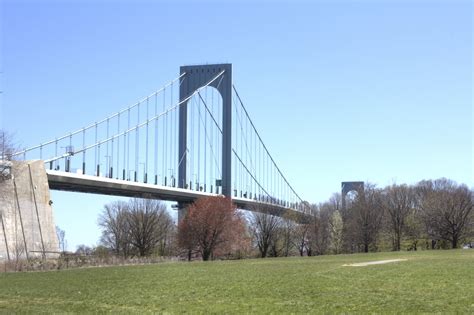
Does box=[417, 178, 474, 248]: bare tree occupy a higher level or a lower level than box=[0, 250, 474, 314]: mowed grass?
higher

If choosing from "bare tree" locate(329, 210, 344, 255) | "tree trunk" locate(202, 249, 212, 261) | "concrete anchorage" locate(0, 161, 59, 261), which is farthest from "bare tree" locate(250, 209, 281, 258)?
"concrete anchorage" locate(0, 161, 59, 261)

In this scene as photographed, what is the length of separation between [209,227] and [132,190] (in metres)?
9.39

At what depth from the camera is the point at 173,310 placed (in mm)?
15000

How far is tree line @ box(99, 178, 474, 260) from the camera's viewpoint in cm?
7138

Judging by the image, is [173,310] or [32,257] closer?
[173,310]

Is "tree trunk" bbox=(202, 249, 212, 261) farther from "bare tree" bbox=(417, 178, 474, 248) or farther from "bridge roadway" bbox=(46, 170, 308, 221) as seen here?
"bare tree" bbox=(417, 178, 474, 248)

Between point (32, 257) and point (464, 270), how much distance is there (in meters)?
28.7

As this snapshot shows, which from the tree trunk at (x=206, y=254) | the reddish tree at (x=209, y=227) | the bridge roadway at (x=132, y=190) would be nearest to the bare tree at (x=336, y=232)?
the bridge roadway at (x=132, y=190)

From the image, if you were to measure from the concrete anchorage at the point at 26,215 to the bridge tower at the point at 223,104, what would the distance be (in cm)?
3178

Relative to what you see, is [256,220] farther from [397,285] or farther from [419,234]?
[397,285]

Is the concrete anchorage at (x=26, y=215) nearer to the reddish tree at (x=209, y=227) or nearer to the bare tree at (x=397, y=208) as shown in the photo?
the reddish tree at (x=209, y=227)

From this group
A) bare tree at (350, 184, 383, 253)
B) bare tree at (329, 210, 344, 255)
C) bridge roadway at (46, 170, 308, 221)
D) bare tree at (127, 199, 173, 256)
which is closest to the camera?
bridge roadway at (46, 170, 308, 221)

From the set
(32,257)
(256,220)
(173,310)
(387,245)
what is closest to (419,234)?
(387,245)

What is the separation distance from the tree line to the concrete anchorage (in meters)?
23.8
